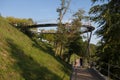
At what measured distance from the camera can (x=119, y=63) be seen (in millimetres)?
22469

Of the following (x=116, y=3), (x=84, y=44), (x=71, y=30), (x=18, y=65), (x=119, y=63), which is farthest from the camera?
(x=84, y=44)

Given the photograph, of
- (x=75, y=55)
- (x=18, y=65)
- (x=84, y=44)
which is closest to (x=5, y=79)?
(x=18, y=65)

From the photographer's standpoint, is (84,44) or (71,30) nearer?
(71,30)

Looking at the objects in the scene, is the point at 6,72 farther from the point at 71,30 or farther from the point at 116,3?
the point at 71,30

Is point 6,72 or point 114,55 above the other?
point 6,72

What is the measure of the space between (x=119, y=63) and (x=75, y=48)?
3374 centimetres

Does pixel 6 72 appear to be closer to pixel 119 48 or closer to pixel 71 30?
pixel 119 48

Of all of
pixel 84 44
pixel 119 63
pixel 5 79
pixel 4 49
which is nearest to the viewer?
pixel 5 79

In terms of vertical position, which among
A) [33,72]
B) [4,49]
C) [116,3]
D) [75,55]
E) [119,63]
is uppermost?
[116,3]

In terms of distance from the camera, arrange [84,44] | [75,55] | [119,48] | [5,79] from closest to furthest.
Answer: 1. [5,79]
2. [119,48]
3. [84,44]
4. [75,55]

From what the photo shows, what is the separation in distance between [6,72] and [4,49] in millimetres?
3554

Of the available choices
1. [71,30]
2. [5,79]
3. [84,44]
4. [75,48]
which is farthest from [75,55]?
[5,79]

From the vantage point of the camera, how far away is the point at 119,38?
15055 mm

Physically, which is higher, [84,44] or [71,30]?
[71,30]
